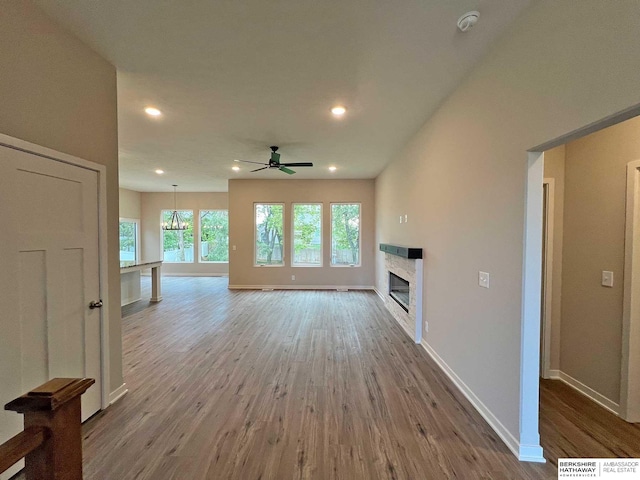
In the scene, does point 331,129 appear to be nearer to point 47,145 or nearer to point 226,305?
point 47,145

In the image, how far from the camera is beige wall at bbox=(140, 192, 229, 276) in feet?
33.8

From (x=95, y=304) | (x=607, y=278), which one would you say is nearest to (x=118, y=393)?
(x=95, y=304)

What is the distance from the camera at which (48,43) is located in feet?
6.49

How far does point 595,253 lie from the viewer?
8.46 feet

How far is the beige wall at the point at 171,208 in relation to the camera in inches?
405

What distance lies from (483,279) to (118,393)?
341cm

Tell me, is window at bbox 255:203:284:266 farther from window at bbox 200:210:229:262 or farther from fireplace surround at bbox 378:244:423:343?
fireplace surround at bbox 378:244:423:343

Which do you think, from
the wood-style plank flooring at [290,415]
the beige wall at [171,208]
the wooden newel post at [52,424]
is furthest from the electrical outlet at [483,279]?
the beige wall at [171,208]

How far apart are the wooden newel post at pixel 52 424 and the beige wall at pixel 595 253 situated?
12.0 feet

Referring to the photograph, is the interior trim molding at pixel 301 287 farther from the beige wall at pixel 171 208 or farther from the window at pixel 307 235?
the beige wall at pixel 171 208

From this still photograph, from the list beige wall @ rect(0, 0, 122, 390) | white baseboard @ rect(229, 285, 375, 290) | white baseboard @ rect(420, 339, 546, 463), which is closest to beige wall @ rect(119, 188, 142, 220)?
white baseboard @ rect(229, 285, 375, 290)

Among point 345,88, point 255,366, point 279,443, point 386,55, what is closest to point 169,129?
point 345,88

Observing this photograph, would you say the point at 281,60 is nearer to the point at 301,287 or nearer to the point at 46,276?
the point at 46,276

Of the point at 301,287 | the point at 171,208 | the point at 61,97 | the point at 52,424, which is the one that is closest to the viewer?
the point at 52,424
